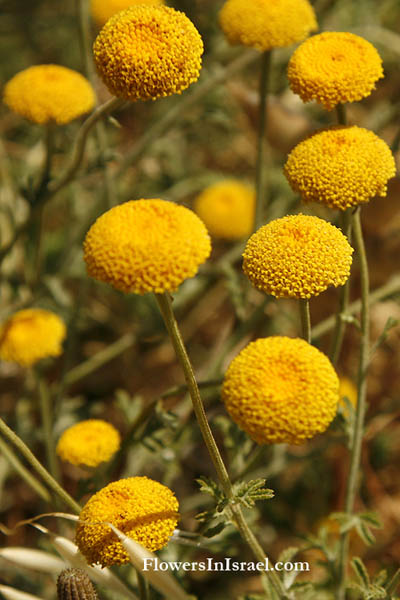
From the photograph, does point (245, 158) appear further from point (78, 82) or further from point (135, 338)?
point (78, 82)

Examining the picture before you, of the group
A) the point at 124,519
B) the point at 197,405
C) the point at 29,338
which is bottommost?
the point at 29,338

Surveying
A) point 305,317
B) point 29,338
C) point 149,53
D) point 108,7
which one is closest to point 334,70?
point 149,53

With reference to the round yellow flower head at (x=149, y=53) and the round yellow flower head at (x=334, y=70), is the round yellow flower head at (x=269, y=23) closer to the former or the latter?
the round yellow flower head at (x=334, y=70)

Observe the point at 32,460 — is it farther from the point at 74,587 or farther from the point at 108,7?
the point at 108,7

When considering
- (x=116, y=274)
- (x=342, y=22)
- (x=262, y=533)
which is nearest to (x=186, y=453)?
(x=262, y=533)

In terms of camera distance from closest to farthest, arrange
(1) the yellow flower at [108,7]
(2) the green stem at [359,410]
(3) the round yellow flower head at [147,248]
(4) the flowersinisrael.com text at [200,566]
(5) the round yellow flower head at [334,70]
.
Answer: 1. (3) the round yellow flower head at [147,248]
2. (4) the flowersinisrael.com text at [200,566]
3. (5) the round yellow flower head at [334,70]
4. (2) the green stem at [359,410]
5. (1) the yellow flower at [108,7]

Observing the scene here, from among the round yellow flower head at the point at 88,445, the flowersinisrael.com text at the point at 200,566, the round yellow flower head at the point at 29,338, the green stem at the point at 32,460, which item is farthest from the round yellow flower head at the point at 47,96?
the flowersinisrael.com text at the point at 200,566

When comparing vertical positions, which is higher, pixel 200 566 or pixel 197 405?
pixel 197 405
